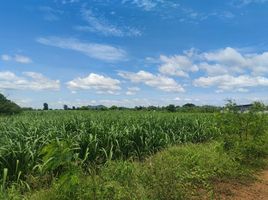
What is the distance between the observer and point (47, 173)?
6.70 m

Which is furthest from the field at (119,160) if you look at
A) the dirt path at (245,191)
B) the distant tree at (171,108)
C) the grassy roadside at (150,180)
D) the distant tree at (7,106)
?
the distant tree at (171,108)

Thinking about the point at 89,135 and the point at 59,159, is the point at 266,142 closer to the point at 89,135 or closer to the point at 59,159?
the point at 89,135

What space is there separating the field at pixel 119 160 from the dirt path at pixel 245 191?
348 mm

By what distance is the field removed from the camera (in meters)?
5.09

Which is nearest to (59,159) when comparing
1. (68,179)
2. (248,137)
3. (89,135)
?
(68,179)

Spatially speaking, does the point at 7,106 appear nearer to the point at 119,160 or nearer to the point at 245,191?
the point at 119,160

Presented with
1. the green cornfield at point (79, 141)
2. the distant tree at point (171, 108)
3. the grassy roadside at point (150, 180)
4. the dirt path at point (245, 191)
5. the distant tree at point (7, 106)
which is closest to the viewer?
the grassy roadside at point (150, 180)

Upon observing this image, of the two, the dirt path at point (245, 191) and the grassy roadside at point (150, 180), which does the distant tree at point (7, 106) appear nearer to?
the grassy roadside at point (150, 180)

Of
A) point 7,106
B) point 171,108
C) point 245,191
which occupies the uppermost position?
point 171,108

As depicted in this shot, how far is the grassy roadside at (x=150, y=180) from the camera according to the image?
500 cm

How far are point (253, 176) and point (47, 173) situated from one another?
13.9ft

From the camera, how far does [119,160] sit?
8.20 meters

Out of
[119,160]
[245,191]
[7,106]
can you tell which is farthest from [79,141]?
[7,106]

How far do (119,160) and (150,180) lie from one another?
2.51 metres
